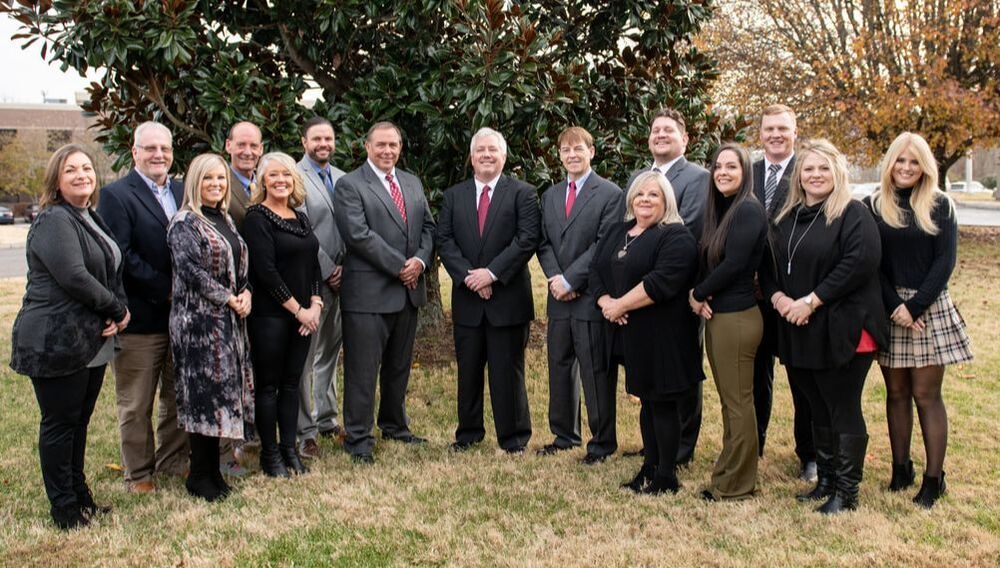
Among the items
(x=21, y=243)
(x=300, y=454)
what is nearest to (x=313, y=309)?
(x=300, y=454)

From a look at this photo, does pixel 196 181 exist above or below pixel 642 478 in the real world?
above

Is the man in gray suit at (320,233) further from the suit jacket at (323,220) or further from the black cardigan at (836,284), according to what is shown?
the black cardigan at (836,284)

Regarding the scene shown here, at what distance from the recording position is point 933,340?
4.48 metres

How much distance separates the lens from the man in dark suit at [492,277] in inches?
220

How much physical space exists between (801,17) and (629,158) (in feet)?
45.8

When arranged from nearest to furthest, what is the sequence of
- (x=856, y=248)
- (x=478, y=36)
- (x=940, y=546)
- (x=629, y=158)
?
(x=940, y=546) < (x=856, y=248) < (x=478, y=36) < (x=629, y=158)

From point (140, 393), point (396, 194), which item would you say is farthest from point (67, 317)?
point (396, 194)

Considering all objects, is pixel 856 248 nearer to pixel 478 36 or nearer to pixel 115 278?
pixel 478 36

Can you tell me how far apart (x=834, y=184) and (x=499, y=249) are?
2205 millimetres

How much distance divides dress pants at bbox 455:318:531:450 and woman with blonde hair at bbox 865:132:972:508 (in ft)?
7.70

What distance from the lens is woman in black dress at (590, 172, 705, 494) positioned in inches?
180

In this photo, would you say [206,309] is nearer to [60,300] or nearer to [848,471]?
[60,300]

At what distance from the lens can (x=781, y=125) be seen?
5.13 m

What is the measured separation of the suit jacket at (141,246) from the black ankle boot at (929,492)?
4.38 meters
